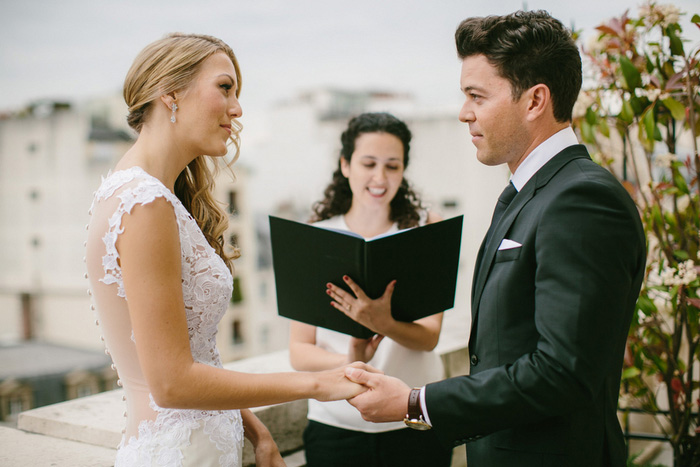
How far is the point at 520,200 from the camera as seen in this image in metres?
1.42

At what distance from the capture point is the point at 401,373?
197 centimetres

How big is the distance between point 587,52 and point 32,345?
2950 cm

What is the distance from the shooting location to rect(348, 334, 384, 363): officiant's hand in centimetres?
189

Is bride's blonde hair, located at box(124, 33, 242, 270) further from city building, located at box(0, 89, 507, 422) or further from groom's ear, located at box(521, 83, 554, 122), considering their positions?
city building, located at box(0, 89, 507, 422)

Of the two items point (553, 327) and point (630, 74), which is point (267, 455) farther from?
→ point (630, 74)

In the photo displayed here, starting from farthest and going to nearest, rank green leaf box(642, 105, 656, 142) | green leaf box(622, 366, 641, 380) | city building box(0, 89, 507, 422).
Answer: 1. city building box(0, 89, 507, 422)
2. green leaf box(622, 366, 641, 380)
3. green leaf box(642, 105, 656, 142)

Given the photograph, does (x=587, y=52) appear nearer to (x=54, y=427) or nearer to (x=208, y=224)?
(x=208, y=224)

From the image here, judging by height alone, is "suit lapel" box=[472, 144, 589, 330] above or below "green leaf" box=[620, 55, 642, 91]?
below

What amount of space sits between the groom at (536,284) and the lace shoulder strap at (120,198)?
66 centimetres

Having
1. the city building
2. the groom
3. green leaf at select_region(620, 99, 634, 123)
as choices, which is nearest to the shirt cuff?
the groom

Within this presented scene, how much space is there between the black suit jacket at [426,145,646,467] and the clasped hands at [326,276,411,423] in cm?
14

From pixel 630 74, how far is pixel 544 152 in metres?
1.18

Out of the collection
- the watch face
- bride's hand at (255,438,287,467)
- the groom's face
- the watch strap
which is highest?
the groom's face

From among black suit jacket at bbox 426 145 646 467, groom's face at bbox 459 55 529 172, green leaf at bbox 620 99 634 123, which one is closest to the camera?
black suit jacket at bbox 426 145 646 467
